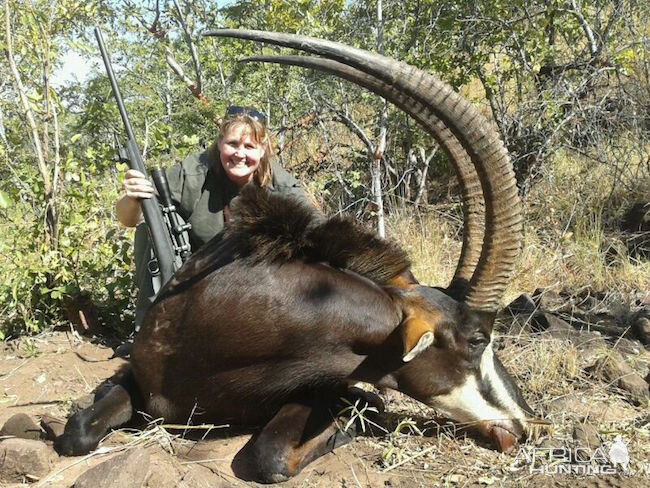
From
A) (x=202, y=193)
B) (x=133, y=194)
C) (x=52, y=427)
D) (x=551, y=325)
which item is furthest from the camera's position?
(x=551, y=325)

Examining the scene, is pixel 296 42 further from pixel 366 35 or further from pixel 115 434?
pixel 366 35

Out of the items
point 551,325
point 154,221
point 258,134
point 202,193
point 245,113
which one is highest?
point 245,113

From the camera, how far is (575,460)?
110 inches

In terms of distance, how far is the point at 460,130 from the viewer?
2602mm

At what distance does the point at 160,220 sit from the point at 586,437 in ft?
8.58

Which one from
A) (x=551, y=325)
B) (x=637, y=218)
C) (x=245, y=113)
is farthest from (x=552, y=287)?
(x=245, y=113)

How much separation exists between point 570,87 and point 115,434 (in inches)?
223

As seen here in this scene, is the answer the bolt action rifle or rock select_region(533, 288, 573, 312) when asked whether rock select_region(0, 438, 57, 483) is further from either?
rock select_region(533, 288, 573, 312)

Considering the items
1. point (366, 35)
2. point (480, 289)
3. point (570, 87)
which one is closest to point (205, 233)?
point (480, 289)

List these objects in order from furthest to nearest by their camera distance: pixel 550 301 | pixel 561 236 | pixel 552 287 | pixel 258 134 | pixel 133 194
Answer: pixel 561 236 < pixel 552 287 < pixel 550 301 < pixel 258 134 < pixel 133 194

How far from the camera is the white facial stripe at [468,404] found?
2.89 metres

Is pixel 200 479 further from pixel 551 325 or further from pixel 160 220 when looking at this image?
pixel 551 325

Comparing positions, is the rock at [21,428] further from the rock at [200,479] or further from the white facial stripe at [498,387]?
the white facial stripe at [498,387]

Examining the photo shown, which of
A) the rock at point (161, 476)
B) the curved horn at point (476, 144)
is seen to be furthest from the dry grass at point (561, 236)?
the rock at point (161, 476)
